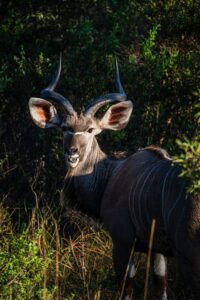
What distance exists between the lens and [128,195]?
16.5 ft

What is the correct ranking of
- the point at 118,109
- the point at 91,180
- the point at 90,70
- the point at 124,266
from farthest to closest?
the point at 90,70 → the point at 118,109 → the point at 91,180 → the point at 124,266

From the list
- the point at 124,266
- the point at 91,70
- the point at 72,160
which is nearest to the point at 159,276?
the point at 124,266

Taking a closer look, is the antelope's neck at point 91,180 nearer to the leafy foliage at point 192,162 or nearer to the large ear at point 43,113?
the large ear at point 43,113

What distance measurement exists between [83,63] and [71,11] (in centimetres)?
78

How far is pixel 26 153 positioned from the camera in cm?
725

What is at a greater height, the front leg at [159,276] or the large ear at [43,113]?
the large ear at [43,113]

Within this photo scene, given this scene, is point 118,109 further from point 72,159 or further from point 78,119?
point 72,159

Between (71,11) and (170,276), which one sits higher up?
(71,11)

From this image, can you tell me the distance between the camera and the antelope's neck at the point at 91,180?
5.68 m

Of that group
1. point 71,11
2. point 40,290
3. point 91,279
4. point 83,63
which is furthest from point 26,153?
point 40,290

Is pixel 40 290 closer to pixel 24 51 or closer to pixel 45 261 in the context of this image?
pixel 45 261

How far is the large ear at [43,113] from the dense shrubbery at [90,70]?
0.76 m

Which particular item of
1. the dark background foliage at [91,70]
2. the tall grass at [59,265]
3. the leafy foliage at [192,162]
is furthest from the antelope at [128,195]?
the dark background foliage at [91,70]

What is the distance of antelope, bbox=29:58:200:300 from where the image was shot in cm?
420
